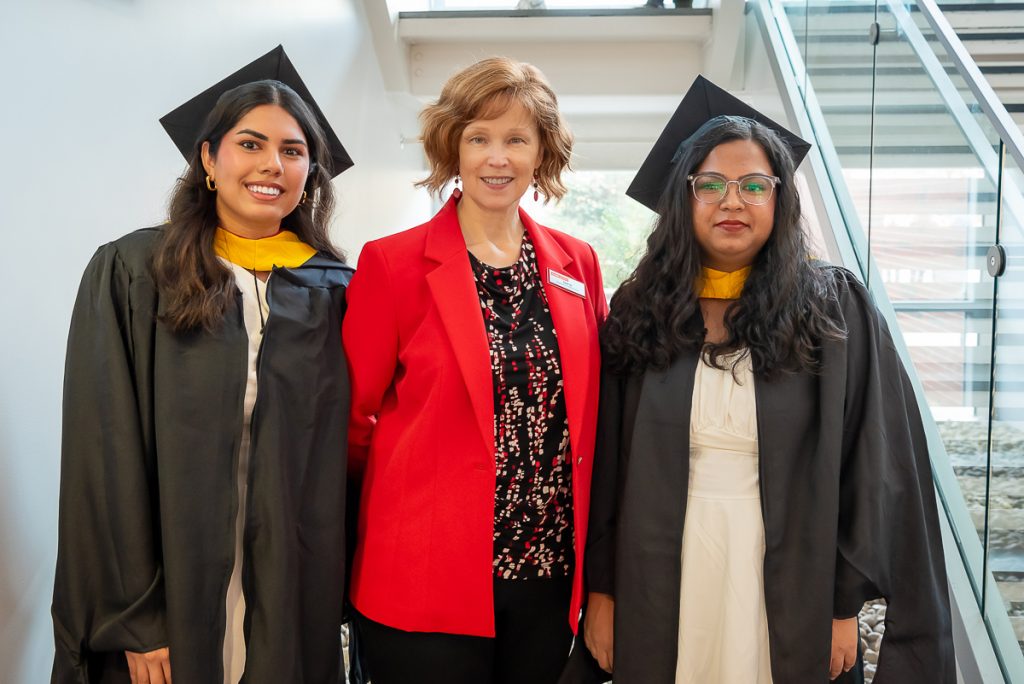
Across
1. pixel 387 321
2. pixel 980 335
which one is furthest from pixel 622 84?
pixel 387 321

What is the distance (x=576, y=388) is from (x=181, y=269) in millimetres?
853

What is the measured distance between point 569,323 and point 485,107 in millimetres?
510

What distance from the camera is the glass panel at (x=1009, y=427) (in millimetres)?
2055

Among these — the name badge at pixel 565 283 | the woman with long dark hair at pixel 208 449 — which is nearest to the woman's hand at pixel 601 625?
the woman with long dark hair at pixel 208 449

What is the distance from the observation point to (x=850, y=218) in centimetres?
323

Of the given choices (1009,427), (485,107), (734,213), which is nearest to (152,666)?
(485,107)

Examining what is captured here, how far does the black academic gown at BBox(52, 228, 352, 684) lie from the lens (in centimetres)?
171

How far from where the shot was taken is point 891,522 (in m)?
1.82

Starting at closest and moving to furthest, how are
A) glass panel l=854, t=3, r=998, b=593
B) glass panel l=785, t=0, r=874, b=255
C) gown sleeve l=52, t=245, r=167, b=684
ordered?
gown sleeve l=52, t=245, r=167, b=684 → glass panel l=854, t=3, r=998, b=593 → glass panel l=785, t=0, r=874, b=255

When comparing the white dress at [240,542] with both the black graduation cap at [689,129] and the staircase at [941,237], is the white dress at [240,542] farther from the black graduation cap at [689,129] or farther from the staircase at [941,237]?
the staircase at [941,237]

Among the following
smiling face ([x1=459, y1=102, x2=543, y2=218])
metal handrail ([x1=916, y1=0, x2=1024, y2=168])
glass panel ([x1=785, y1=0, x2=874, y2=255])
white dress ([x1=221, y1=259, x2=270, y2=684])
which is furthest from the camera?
glass panel ([x1=785, y1=0, x2=874, y2=255])

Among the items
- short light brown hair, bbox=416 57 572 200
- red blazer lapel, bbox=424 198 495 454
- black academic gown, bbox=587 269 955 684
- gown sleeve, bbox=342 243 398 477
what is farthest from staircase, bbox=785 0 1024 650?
gown sleeve, bbox=342 243 398 477

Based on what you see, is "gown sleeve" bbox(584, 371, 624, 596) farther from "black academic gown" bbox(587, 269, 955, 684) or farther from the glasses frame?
the glasses frame

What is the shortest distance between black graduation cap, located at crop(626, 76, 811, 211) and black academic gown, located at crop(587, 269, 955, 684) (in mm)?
388
